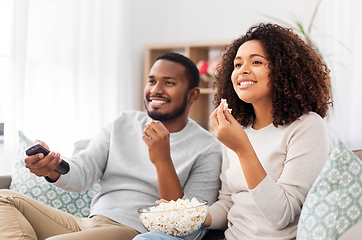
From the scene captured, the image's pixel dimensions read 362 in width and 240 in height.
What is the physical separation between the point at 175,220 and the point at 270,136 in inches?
16.2

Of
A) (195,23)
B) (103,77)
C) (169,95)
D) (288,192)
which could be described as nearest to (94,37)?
(103,77)

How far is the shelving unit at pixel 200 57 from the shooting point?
2.91 metres

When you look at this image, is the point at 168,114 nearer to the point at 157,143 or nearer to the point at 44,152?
the point at 157,143

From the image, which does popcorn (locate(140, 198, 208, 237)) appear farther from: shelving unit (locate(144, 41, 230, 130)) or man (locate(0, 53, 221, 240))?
shelving unit (locate(144, 41, 230, 130))

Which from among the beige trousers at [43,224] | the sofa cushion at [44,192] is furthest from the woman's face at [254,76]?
the sofa cushion at [44,192]

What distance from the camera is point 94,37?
8.61ft

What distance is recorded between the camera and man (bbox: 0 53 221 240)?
122 cm

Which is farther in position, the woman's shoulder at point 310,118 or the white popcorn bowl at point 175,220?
the woman's shoulder at point 310,118

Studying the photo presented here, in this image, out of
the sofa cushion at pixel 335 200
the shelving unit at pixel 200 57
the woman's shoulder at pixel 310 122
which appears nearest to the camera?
the sofa cushion at pixel 335 200

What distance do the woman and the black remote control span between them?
535 mm

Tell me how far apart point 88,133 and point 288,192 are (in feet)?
5.93

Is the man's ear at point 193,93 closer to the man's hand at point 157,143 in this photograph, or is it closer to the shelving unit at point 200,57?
the man's hand at point 157,143

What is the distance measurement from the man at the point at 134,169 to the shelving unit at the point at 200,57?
138cm

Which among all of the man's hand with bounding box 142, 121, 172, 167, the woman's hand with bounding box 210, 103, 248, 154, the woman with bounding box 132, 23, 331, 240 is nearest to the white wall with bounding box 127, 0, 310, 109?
the woman with bounding box 132, 23, 331, 240
